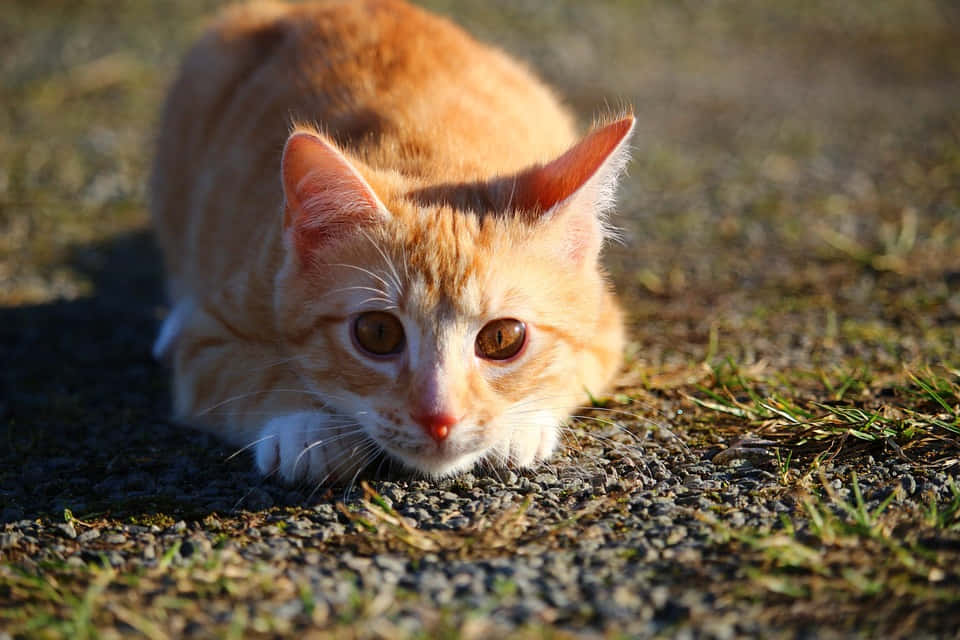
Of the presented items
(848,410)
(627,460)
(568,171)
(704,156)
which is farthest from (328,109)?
(704,156)

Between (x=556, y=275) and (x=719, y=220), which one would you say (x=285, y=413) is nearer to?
(x=556, y=275)

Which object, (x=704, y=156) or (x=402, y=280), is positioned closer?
(x=402, y=280)

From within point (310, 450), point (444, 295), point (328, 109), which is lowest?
point (310, 450)

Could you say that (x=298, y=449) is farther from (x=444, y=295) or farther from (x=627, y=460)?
(x=627, y=460)

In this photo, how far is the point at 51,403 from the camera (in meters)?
2.75

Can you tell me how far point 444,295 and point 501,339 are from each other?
0.19 m

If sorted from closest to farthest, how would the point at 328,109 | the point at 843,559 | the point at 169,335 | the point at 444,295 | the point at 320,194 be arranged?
the point at 843,559 → the point at 444,295 → the point at 320,194 → the point at 328,109 → the point at 169,335

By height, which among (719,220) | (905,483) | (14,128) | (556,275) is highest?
(14,128)

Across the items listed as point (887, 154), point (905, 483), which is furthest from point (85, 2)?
point (905, 483)

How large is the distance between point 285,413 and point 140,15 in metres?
6.44

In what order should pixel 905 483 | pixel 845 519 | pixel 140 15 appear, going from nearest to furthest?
1. pixel 845 519
2. pixel 905 483
3. pixel 140 15

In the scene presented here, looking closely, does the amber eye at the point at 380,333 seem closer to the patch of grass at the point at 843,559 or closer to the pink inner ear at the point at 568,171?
the pink inner ear at the point at 568,171

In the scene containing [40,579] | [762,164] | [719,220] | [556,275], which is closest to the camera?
[40,579]

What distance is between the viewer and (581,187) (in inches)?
86.0
